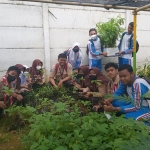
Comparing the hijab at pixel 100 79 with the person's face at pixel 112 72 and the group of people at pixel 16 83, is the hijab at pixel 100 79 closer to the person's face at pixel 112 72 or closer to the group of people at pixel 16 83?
the person's face at pixel 112 72

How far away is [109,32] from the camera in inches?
243

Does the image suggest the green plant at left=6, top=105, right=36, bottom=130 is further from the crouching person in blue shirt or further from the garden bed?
the crouching person in blue shirt

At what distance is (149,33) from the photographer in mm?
7602

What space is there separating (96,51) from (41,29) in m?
1.55

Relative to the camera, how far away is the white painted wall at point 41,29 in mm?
5672

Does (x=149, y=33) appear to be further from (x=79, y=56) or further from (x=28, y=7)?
(x=28, y=7)

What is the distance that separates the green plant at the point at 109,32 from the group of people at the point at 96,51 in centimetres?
14

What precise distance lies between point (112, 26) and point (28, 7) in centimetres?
218

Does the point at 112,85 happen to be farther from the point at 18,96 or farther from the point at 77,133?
the point at 77,133

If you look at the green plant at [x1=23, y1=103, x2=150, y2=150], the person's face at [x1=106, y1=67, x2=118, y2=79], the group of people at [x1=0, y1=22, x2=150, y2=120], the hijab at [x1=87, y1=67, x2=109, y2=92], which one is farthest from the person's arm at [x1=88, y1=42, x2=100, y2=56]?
the green plant at [x1=23, y1=103, x2=150, y2=150]

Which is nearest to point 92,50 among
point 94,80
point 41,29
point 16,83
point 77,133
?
point 41,29

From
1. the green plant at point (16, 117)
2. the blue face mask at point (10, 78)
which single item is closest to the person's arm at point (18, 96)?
the blue face mask at point (10, 78)

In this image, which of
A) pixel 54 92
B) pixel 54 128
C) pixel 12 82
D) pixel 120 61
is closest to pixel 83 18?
pixel 120 61

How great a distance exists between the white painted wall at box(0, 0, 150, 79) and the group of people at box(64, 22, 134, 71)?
39 cm
